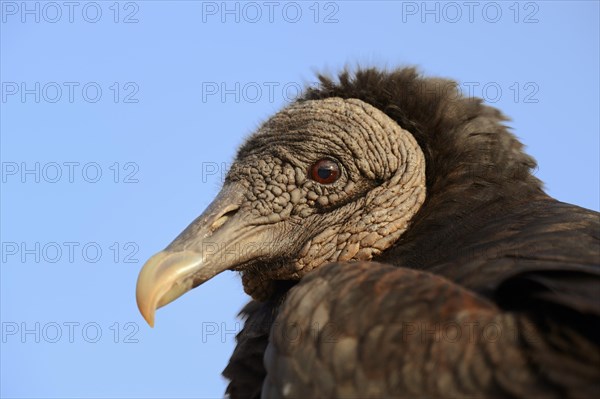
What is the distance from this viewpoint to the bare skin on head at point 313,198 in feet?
17.3

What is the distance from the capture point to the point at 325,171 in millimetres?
5539

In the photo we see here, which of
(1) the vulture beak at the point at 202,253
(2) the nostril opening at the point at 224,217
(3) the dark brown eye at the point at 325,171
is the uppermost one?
(3) the dark brown eye at the point at 325,171

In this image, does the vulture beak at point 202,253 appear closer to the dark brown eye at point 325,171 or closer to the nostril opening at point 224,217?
the nostril opening at point 224,217

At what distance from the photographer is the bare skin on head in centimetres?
529

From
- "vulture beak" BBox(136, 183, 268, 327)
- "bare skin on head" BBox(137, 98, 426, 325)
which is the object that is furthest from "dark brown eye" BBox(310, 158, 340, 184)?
"vulture beak" BBox(136, 183, 268, 327)

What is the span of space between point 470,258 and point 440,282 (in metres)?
0.63

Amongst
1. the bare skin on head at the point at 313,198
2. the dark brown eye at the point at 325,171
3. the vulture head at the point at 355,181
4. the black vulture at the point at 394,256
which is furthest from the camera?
the dark brown eye at the point at 325,171

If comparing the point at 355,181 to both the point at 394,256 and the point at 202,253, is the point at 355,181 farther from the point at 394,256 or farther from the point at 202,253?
the point at 202,253

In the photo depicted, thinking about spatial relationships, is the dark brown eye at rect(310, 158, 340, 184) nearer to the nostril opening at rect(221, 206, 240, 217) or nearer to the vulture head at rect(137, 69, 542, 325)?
the vulture head at rect(137, 69, 542, 325)

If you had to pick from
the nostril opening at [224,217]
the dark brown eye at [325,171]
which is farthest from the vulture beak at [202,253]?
the dark brown eye at [325,171]

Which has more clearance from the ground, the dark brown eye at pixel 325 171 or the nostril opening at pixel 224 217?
the dark brown eye at pixel 325 171

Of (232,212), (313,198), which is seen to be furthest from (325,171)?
(232,212)

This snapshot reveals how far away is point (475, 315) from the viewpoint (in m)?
3.50

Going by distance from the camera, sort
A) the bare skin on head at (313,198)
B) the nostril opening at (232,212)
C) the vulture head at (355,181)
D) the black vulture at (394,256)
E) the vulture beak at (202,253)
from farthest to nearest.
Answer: the nostril opening at (232,212), the bare skin on head at (313,198), the vulture head at (355,181), the vulture beak at (202,253), the black vulture at (394,256)
